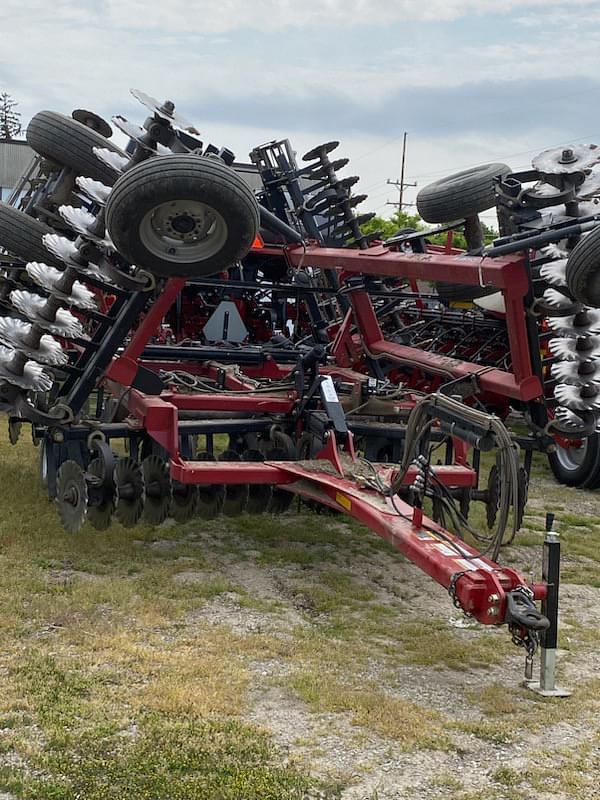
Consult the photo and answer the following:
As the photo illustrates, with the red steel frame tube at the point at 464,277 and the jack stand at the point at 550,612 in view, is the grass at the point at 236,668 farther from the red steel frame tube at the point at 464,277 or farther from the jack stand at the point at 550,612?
the red steel frame tube at the point at 464,277

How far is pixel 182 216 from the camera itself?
525cm

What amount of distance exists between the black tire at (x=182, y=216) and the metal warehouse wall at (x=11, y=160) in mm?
33845

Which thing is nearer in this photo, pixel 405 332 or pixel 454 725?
pixel 454 725

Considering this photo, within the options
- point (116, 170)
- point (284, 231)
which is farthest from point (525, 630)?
point (284, 231)

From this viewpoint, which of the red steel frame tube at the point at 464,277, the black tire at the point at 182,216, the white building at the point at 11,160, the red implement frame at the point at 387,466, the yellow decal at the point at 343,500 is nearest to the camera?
the red implement frame at the point at 387,466

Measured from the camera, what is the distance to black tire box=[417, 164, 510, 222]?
24.5 ft

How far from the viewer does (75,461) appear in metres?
5.84

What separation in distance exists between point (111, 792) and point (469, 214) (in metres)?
5.68

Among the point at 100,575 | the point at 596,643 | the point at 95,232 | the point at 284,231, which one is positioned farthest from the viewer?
the point at 284,231

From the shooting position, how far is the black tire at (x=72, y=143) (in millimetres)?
6391

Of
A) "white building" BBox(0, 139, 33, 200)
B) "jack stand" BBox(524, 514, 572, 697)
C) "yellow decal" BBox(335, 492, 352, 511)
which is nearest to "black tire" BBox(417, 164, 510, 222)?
"yellow decal" BBox(335, 492, 352, 511)

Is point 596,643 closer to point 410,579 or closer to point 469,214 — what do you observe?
point 410,579

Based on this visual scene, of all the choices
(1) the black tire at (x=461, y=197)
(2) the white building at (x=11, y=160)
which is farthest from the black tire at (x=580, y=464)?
(2) the white building at (x=11, y=160)

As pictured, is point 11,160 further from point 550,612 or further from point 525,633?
point 525,633
